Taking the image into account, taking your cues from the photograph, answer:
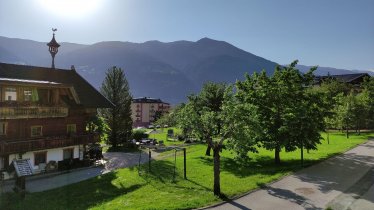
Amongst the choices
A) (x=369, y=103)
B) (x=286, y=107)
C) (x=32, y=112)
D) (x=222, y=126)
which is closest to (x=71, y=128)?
(x=32, y=112)

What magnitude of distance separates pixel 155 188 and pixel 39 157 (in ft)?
55.7

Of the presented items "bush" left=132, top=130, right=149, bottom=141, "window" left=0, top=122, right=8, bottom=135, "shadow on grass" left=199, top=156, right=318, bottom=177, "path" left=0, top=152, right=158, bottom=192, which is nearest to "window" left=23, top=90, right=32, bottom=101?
"window" left=0, top=122, right=8, bottom=135

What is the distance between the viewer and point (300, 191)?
22.2 meters

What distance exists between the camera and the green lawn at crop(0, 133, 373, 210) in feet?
69.2

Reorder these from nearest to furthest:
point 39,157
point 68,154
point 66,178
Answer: point 66,178 < point 39,157 < point 68,154

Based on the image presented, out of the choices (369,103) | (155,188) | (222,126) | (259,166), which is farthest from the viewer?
(369,103)

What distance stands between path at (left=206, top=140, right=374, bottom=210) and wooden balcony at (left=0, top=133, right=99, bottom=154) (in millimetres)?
21941

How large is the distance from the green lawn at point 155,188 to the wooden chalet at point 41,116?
7.05 metres

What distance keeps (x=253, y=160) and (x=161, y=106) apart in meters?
149

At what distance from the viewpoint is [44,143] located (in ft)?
113

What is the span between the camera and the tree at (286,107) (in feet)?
98.0

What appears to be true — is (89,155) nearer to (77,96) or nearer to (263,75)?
(77,96)

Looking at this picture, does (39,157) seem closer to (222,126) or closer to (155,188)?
(155,188)

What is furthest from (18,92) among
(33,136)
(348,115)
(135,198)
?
(348,115)
